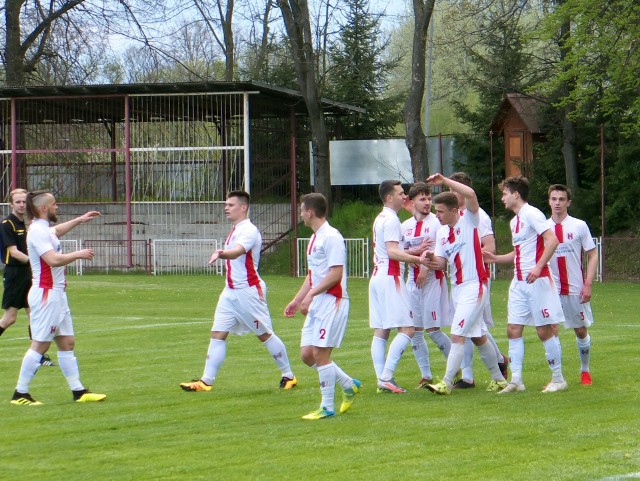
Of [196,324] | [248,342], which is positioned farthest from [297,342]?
[196,324]

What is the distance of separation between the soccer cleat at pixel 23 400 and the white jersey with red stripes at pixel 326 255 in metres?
3.03

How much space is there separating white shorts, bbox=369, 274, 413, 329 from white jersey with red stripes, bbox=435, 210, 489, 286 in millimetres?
577

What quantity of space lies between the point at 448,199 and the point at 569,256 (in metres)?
1.78

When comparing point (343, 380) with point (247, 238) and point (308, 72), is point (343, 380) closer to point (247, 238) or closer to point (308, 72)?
point (247, 238)

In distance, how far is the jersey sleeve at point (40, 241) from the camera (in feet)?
35.0

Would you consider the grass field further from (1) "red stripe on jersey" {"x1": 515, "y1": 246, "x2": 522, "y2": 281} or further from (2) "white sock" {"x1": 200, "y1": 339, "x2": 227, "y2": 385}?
(1) "red stripe on jersey" {"x1": 515, "y1": 246, "x2": 522, "y2": 281}

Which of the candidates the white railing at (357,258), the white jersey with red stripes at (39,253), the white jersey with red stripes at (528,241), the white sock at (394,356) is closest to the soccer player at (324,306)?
the white sock at (394,356)

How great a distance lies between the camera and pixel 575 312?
1181cm

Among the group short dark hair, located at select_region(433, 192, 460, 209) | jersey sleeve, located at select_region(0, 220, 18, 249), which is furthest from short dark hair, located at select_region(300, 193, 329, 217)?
jersey sleeve, located at select_region(0, 220, 18, 249)

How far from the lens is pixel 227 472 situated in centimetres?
766

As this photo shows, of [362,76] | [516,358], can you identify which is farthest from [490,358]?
[362,76]

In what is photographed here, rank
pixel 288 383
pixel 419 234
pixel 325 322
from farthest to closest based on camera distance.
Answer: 1. pixel 419 234
2. pixel 288 383
3. pixel 325 322

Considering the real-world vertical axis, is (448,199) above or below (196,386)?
above

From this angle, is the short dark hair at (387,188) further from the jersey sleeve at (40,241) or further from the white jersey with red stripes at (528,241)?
the jersey sleeve at (40,241)
